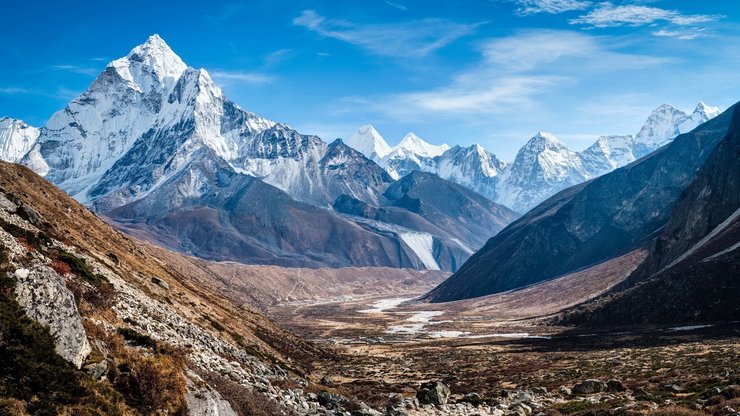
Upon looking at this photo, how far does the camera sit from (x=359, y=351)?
107438 millimetres

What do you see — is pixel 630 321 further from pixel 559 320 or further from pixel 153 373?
pixel 153 373

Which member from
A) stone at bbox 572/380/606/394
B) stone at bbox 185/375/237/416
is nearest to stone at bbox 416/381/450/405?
stone at bbox 572/380/606/394

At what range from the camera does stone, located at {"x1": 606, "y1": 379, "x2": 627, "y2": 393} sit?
41.8m

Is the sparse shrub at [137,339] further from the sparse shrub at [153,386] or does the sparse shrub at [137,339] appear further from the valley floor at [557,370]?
the valley floor at [557,370]

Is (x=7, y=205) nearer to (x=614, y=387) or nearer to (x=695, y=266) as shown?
(x=614, y=387)

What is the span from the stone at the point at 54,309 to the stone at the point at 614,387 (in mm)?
36092

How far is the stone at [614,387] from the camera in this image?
137 feet

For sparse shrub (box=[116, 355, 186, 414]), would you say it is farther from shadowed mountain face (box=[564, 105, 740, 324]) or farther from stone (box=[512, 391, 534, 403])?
shadowed mountain face (box=[564, 105, 740, 324])

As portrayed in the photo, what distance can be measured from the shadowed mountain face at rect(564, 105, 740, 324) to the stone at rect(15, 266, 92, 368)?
359ft

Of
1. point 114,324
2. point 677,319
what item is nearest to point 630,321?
point 677,319

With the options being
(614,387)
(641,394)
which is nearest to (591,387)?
(614,387)

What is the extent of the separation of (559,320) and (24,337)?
150m

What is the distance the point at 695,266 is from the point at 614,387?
294ft

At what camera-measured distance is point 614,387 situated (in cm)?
4228
